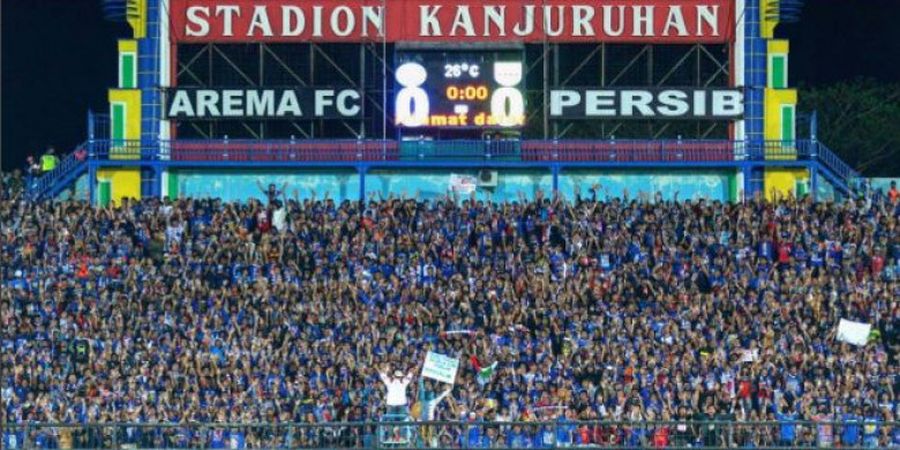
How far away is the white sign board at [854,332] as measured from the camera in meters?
39.2

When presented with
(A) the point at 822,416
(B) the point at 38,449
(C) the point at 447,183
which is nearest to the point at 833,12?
(C) the point at 447,183

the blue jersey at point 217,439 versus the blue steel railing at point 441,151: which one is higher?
the blue steel railing at point 441,151

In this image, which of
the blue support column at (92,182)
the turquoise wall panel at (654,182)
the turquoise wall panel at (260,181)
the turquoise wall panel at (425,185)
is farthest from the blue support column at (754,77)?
the blue support column at (92,182)

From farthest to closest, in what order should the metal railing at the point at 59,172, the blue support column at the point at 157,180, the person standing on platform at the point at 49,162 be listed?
A: the person standing on platform at the point at 49,162
the metal railing at the point at 59,172
the blue support column at the point at 157,180

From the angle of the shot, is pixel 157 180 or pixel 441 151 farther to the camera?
pixel 157 180

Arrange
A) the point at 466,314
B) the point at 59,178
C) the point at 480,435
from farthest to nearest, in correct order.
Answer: the point at 59,178, the point at 466,314, the point at 480,435

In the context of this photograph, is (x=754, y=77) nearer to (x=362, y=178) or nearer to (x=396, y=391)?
(x=362, y=178)

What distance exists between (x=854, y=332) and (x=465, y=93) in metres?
10.6

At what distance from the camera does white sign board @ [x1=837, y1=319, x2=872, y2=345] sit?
3919 cm

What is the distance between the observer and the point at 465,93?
45.9 metres

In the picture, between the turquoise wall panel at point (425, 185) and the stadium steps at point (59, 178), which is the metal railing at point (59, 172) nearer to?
the stadium steps at point (59, 178)

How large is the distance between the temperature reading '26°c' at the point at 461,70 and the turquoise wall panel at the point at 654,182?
3.12 m

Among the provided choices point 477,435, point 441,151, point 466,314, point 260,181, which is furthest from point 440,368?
point 260,181

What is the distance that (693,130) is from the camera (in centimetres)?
4791
